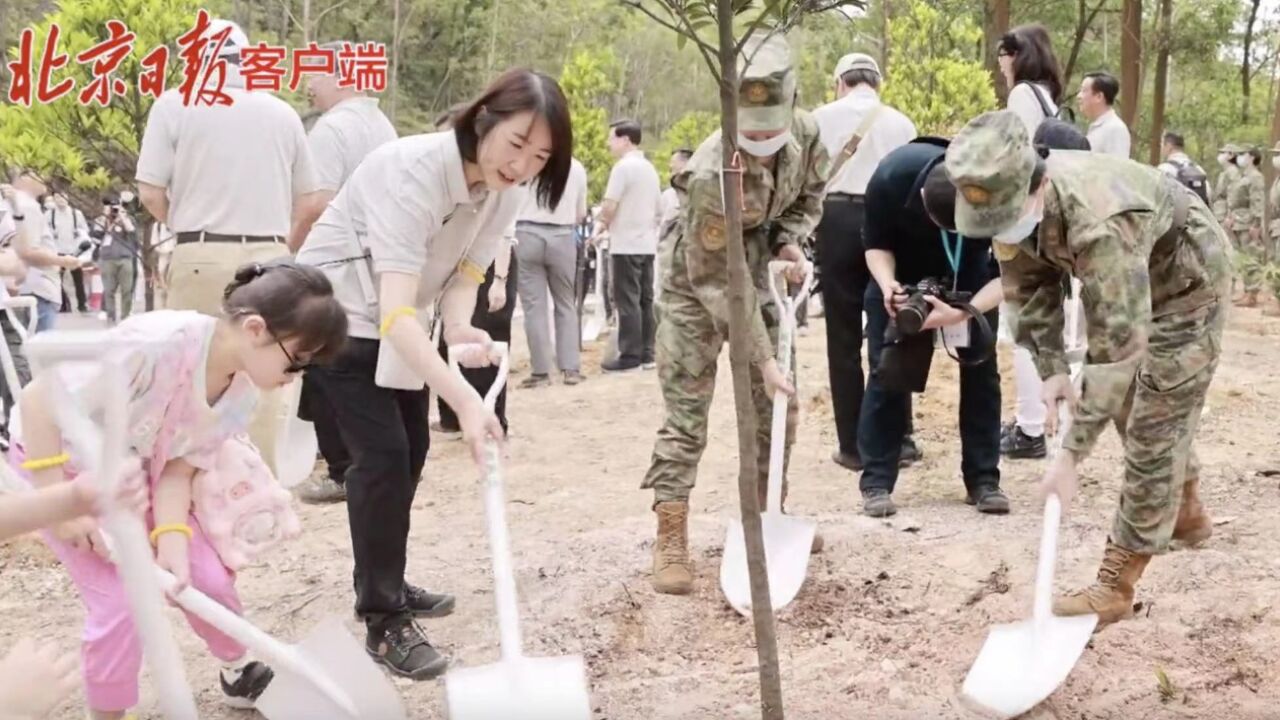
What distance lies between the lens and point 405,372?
9.29 feet

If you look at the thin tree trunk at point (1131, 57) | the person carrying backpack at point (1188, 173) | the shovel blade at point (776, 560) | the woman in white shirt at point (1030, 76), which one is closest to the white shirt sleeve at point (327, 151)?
the shovel blade at point (776, 560)

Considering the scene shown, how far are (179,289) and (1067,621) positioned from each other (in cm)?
305

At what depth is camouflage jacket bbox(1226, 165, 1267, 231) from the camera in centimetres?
1416

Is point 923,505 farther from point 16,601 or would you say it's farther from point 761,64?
point 16,601

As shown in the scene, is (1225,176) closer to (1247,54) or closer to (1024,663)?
(1247,54)

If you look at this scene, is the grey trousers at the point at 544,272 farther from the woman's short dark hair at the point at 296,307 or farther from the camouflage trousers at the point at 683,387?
the woman's short dark hair at the point at 296,307

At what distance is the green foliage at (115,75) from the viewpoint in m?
6.46

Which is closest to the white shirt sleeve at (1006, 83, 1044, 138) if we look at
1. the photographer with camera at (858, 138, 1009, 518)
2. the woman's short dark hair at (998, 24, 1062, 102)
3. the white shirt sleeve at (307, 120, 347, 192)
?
the woman's short dark hair at (998, 24, 1062, 102)

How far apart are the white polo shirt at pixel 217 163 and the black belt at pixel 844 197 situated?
2189 mm

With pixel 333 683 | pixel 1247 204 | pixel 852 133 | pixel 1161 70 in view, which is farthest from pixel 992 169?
pixel 1161 70

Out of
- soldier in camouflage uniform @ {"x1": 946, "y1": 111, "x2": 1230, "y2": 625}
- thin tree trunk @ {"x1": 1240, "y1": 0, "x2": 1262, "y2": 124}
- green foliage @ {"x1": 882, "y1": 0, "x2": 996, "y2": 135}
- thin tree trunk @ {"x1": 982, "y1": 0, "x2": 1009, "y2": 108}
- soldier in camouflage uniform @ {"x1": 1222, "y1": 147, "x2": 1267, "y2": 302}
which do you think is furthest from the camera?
thin tree trunk @ {"x1": 1240, "y1": 0, "x2": 1262, "y2": 124}

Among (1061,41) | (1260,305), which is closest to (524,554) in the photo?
(1260,305)

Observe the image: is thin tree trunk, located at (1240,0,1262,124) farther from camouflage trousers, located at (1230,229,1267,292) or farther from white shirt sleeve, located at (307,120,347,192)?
white shirt sleeve, located at (307,120,347,192)

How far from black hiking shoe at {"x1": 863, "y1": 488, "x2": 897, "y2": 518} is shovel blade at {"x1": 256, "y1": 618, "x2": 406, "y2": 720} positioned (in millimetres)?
2174
